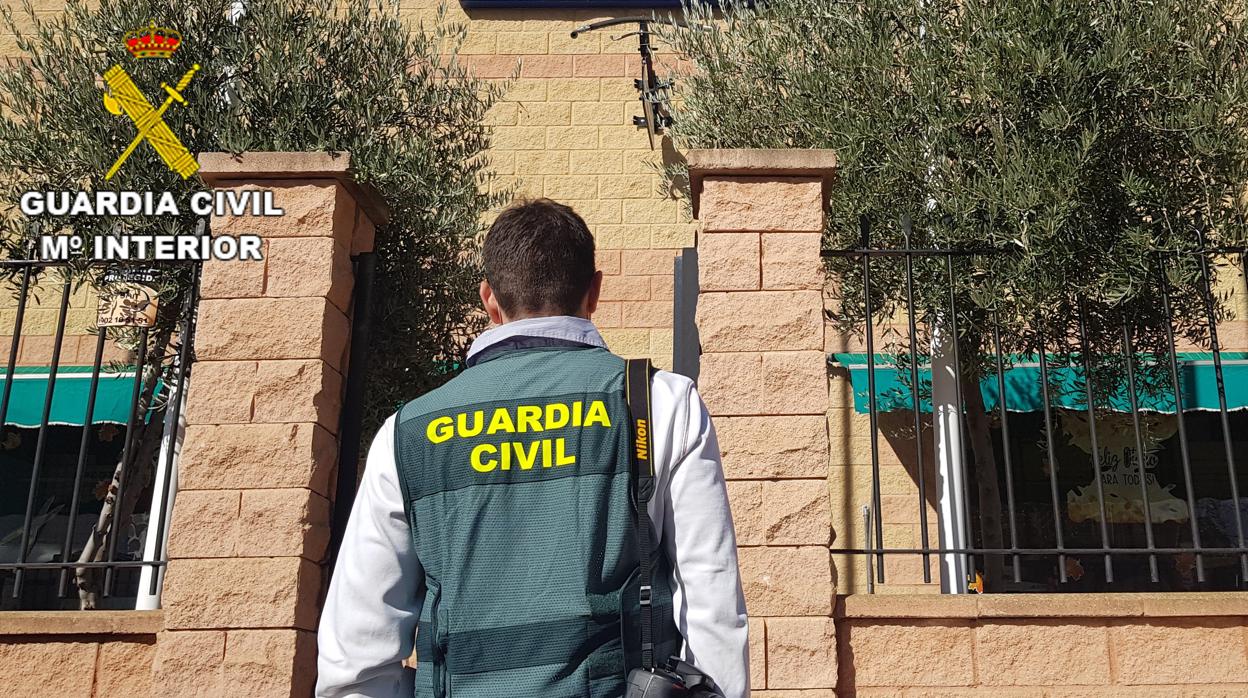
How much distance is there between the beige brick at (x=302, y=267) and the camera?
451cm

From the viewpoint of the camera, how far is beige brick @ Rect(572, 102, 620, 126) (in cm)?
965

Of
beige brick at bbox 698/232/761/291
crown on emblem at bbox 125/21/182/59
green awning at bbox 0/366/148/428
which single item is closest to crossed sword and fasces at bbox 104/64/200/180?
crown on emblem at bbox 125/21/182/59

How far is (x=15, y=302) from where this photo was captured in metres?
9.44

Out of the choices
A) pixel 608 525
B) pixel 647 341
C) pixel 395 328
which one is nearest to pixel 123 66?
pixel 395 328

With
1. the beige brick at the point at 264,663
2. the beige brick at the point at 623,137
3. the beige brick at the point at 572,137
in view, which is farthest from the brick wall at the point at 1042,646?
the beige brick at the point at 572,137

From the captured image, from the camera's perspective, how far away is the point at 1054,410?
28.9ft

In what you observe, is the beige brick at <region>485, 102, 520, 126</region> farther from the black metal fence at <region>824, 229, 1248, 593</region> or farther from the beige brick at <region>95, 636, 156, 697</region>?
the beige brick at <region>95, 636, 156, 697</region>

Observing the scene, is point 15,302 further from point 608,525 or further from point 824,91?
point 608,525

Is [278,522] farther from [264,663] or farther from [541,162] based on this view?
[541,162]

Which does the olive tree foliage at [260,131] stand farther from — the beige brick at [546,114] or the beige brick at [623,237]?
the beige brick at [546,114]

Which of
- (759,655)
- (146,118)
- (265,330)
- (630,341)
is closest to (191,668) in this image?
(265,330)

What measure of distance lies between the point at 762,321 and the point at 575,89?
5.88 metres

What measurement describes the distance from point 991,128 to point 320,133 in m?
4.30

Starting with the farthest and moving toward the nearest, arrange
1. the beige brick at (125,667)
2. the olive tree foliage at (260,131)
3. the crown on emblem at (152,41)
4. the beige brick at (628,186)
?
the beige brick at (628,186) < the crown on emblem at (152,41) < the olive tree foliage at (260,131) < the beige brick at (125,667)
